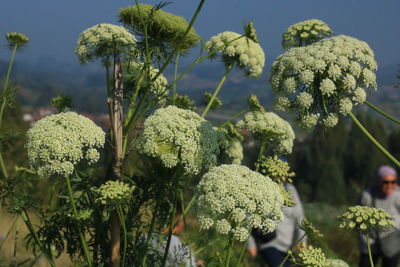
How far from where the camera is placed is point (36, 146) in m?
2.38

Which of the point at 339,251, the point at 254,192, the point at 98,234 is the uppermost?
the point at 254,192

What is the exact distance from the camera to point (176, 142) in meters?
2.56

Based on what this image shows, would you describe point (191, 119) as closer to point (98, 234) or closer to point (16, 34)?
point (98, 234)

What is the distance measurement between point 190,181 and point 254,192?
0.88 m

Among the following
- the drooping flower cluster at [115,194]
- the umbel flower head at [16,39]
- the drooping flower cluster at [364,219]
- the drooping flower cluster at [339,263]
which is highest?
the umbel flower head at [16,39]

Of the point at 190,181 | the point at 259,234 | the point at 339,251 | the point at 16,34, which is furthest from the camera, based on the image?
the point at 339,251

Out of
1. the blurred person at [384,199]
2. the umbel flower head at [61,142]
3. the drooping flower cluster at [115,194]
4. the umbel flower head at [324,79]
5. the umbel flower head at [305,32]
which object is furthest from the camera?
the blurred person at [384,199]

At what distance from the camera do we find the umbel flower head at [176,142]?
2545 millimetres

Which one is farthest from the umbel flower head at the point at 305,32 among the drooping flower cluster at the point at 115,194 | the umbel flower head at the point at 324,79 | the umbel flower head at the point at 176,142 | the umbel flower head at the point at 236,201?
the drooping flower cluster at the point at 115,194

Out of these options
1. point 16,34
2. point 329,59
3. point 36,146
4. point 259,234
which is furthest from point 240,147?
point 259,234

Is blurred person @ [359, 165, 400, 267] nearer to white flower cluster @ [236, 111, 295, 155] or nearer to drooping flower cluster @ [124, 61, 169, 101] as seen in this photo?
white flower cluster @ [236, 111, 295, 155]

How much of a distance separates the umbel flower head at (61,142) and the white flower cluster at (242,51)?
168 cm

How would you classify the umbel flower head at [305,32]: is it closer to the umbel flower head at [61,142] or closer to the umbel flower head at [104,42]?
the umbel flower head at [104,42]

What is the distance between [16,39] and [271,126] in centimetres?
219
